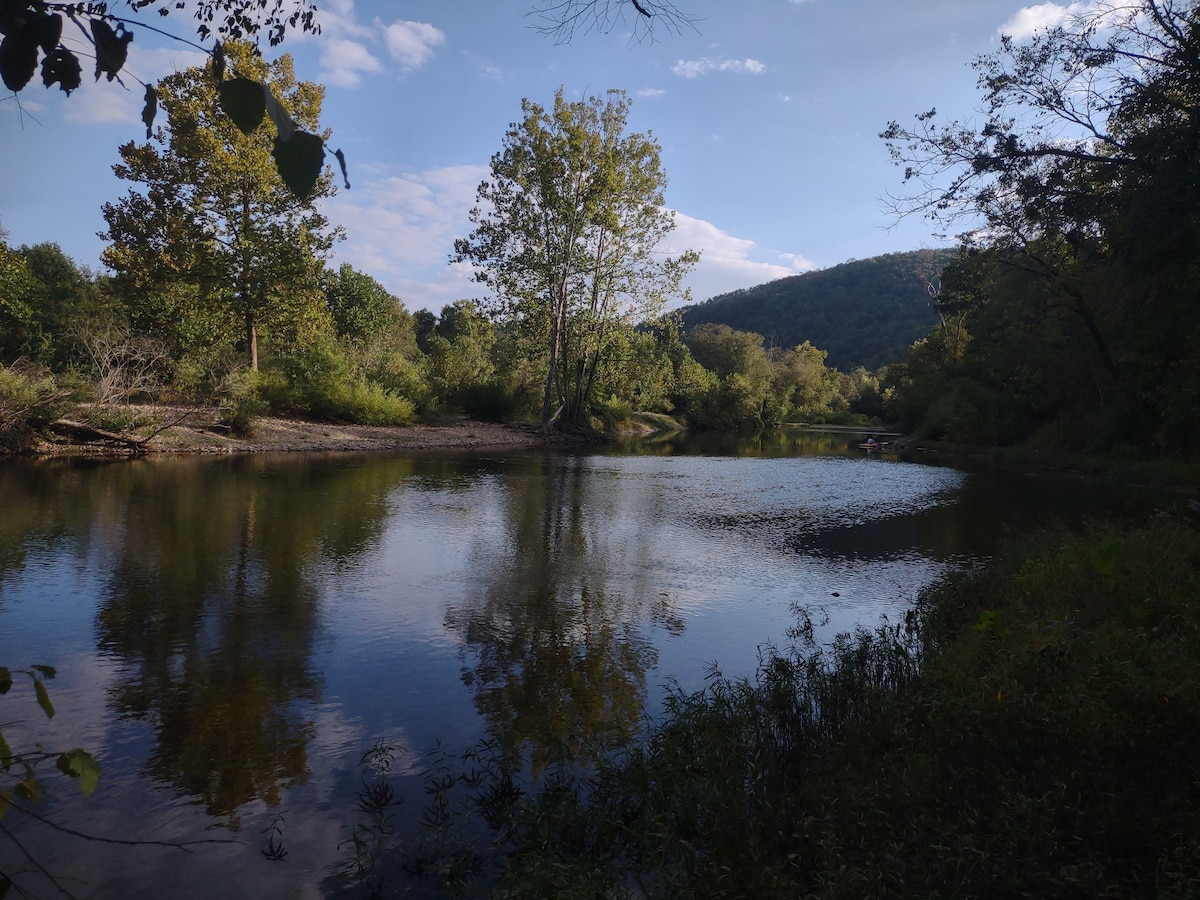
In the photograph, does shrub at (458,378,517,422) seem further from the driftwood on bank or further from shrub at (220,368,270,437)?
the driftwood on bank

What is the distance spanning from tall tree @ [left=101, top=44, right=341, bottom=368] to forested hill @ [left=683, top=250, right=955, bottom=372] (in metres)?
88.5

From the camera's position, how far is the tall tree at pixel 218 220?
25.9 m

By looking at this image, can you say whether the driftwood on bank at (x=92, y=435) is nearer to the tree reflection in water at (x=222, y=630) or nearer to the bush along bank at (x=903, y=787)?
the tree reflection in water at (x=222, y=630)

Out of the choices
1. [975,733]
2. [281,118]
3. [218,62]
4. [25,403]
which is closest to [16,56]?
[218,62]

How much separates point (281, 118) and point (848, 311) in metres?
128

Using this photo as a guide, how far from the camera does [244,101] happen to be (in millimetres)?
1610

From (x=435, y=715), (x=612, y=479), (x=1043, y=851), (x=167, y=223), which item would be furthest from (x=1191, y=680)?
(x=167, y=223)

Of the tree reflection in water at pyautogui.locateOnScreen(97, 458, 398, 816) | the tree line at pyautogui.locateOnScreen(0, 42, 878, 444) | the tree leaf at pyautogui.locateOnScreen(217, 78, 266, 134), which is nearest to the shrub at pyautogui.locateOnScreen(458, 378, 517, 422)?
the tree line at pyautogui.locateOnScreen(0, 42, 878, 444)

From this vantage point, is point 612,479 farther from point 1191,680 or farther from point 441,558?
point 1191,680

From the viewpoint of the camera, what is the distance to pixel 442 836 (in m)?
4.01

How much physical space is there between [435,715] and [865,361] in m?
113

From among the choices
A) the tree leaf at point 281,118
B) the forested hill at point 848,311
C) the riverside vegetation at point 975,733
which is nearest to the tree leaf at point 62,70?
the tree leaf at point 281,118

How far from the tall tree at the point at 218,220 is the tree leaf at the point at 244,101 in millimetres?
26077

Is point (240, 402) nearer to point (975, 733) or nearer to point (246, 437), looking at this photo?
point (246, 437)
